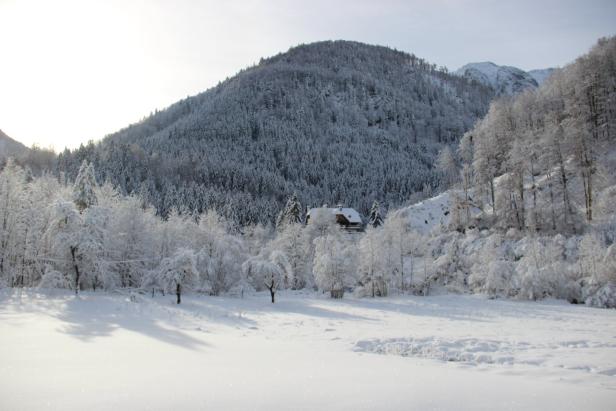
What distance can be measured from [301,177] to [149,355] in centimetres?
17028

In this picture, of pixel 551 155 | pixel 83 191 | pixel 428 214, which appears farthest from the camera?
pixel 428 214

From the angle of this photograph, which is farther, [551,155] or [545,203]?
[551,155]

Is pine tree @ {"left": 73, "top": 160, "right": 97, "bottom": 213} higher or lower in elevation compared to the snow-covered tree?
higher

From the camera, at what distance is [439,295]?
147 ft

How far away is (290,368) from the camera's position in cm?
997

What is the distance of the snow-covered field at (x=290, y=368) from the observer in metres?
7.05

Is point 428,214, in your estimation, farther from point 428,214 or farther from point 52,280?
point 52,280

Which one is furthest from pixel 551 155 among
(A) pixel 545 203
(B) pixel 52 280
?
(B) pixel 52 280

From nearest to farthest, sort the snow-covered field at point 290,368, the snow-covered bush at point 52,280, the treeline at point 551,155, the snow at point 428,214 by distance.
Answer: the snow-covered field at point 290,368, the snow-covered bush at point 52,280, the treeline at point 551,155, the snow at point 428,214

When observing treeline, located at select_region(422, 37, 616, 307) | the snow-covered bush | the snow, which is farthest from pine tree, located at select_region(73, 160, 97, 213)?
the snow

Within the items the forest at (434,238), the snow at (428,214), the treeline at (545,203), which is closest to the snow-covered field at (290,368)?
the forest at (434,238)

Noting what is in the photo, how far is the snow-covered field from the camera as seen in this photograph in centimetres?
705

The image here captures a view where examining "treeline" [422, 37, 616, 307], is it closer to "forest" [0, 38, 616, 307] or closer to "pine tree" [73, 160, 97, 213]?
"forest" [0, 38, 616, 307]

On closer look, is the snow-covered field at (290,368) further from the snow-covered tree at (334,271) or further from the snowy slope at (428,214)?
the snowy slope at (428,214)
